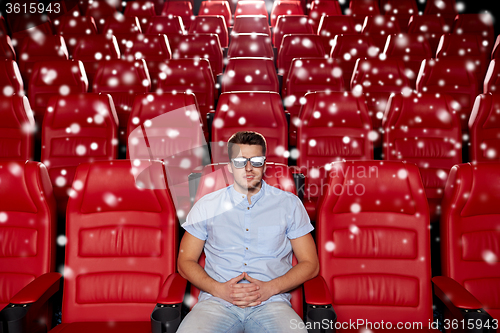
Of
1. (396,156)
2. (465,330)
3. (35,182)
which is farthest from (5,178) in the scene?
(396,156)

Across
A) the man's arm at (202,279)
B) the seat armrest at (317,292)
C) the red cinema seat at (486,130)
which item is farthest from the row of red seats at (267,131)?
the seat armrest at (317,292)

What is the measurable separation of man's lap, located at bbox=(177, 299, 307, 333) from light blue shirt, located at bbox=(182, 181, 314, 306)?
0.27ft

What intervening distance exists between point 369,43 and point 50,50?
2.93m

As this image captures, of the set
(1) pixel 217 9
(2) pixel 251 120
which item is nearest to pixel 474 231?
(2) pixel 251 120

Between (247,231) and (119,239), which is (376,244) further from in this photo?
(119,239)

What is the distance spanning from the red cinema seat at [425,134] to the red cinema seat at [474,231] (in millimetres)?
824

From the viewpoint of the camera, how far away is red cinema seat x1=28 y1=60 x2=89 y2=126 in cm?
291

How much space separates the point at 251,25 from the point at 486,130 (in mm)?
3535

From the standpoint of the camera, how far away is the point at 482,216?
1.38 m

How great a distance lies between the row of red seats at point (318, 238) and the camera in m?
1.34

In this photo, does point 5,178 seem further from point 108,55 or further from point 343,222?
point 108,55

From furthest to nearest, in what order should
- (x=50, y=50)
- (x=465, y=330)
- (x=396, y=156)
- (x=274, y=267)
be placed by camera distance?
(x=50, y=50) → (x=396, y=156) → (x=274, y=267) → (x=465, y=330)

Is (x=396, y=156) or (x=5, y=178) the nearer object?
(x=5, y=178)

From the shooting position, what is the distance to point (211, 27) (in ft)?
15.8
